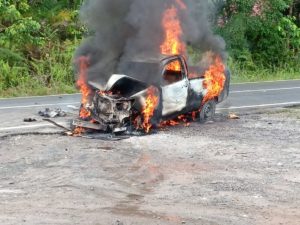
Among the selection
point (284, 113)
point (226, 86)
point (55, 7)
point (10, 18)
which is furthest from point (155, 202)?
point (55, 7)

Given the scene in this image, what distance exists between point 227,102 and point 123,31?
5.09m

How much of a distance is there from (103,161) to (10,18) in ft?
47.2

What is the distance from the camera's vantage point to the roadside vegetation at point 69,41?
21.5 metres

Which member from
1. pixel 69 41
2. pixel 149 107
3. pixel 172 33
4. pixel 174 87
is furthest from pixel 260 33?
pixel 149 107

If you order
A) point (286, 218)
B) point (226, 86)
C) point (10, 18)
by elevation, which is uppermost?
point (10, 18)

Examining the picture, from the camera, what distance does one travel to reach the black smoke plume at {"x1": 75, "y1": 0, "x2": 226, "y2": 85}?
13.2m

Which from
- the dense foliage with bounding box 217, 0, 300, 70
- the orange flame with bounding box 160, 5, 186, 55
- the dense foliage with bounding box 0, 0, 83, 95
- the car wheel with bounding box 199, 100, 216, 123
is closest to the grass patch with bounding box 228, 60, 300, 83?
the dense foliage with bounding box 217, 0, 300, 70

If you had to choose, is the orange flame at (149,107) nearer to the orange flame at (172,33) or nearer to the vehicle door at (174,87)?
the vehicle door at (174,87)

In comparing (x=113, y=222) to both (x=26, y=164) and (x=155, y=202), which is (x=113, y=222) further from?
(x=26, y=164)

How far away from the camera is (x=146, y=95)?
40.1 ft

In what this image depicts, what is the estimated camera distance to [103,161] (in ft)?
32.7

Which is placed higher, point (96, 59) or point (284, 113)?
point (96, 59)

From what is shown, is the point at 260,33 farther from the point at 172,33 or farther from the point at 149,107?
the point at 149,107

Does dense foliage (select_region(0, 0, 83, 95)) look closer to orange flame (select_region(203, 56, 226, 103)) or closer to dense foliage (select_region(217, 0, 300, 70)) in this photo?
dense foliage (select_region(217, 0, 300, 70))
